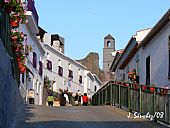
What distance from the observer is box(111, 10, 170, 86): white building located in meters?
23.5

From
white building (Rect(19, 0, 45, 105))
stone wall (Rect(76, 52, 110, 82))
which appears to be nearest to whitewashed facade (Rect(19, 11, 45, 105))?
white building (Rect(19, 0, 45, 105))

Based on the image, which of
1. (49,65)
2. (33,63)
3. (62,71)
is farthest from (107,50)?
(33,63)

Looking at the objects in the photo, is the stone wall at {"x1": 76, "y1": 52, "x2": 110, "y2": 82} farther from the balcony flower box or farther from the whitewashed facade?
the balcony flower box

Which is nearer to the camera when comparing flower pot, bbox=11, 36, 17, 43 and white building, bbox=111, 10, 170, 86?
flower pot, bbox=11, 36, 17, 43

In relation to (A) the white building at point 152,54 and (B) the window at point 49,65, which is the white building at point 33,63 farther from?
(A) the white building at point 152,54

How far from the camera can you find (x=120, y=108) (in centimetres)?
2109

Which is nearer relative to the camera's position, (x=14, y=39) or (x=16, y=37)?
(x=14, y=39)

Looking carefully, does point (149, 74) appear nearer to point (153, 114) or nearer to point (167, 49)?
point (167, 49)

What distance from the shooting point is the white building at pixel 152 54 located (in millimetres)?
23500

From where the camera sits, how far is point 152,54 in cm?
2731

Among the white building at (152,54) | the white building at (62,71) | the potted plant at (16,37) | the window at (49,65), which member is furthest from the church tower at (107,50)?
the potted plant at (16,37)

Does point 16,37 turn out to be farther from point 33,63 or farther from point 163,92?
point 33,63

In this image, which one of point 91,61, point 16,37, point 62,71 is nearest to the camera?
point 16,37

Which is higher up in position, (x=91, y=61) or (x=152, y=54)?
(x=91, y=61)
